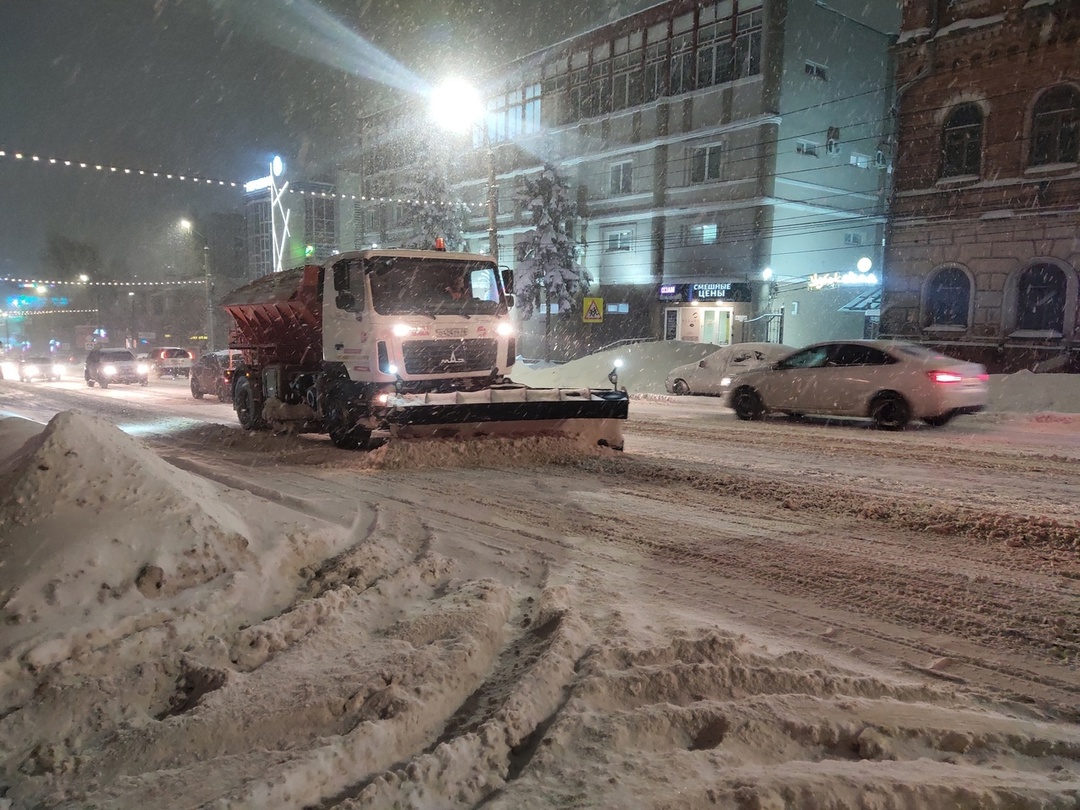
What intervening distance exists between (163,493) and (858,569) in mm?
4926

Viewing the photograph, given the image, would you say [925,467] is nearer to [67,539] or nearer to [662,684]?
[662,684]

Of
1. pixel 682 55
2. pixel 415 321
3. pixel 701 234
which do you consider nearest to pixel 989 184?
pixel 701 234

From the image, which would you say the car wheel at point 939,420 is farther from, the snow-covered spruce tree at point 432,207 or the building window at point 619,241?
the snow-covered spruce tree at point 432,207

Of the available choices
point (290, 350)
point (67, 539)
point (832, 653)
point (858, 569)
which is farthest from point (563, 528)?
point (290, 350)

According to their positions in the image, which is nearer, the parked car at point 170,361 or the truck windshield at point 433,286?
the truck windshield at point 433,286

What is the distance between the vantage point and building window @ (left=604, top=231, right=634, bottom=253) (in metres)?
38.7

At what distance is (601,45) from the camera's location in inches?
1545

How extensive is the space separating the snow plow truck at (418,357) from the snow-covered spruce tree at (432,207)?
33.2 m

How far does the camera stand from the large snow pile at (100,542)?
3.87 meters

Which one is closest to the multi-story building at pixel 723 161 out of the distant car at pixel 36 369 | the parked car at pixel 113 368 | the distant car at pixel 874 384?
the parked car at pixel 113 368

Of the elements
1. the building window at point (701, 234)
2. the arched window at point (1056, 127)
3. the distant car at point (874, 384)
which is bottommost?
the distant car at point (874, 384)

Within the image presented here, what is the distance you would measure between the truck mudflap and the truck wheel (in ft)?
16.3

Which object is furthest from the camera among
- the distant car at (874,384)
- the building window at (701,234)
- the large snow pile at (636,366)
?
the building window at (701,234)

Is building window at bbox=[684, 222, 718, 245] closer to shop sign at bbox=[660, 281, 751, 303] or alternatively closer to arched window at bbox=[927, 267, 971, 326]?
shop sign at bbox=[660, 281, 751, 303]
